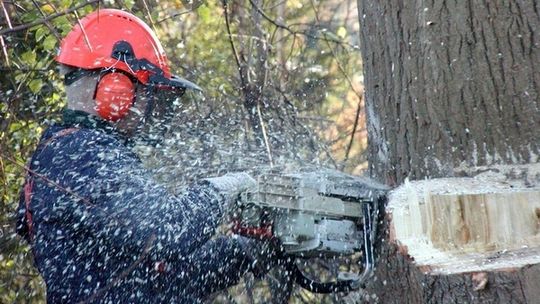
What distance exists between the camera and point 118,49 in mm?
3643

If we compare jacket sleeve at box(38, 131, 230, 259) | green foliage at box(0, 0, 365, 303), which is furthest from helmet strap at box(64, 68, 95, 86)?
green foliage at box(0, 0, 365, 303)

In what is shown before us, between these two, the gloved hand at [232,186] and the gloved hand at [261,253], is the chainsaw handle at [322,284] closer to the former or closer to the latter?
the gloved hand at [261,253]

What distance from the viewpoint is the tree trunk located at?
8.68ft

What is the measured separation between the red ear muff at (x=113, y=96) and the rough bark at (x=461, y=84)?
3.95 feet

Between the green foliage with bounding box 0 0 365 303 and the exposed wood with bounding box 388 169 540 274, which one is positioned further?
the green foliage with bounding box 0 0 365 303

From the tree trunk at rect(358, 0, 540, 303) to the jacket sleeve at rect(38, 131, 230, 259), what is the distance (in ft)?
2.71

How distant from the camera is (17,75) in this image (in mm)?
5227

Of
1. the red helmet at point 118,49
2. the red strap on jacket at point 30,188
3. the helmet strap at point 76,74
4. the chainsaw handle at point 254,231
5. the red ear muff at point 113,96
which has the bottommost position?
the chainsaw handle at point 254,231

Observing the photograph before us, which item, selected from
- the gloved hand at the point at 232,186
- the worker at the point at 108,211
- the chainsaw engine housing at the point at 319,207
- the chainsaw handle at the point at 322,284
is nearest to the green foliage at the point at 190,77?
the worker at the point at 108,211

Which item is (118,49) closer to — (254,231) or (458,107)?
(254,231)

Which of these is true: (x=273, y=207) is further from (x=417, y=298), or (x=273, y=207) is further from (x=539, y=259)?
(x=539, y=259)

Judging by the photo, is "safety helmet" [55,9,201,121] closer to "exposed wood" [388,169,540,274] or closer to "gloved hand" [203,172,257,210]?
"gloved hand" [203,172,257,210]

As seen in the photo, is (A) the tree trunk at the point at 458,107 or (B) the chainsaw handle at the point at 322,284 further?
(B) the chainsaw handle at the point at 322,284

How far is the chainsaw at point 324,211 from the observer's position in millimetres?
3107
